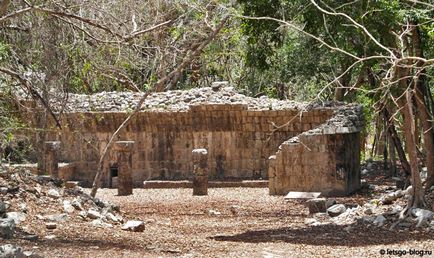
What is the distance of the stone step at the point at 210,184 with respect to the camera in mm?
25156

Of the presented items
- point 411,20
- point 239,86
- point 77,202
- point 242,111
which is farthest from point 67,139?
point 411,20

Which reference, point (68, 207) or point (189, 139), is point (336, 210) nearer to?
point (68, 207)

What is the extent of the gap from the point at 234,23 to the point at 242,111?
8.85 feet

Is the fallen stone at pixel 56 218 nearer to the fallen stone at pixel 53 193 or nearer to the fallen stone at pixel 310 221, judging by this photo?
the fallen stone at pixel 53 193

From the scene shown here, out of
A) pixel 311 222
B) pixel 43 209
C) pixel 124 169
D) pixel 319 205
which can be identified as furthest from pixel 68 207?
pixel 124 169

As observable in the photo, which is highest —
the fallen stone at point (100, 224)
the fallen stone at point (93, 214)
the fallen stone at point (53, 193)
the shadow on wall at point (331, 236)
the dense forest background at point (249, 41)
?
the dense forest background at point (249, 41)

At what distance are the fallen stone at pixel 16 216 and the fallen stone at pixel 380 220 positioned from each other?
5676mm

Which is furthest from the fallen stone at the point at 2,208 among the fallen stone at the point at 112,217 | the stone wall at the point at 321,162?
the stone wall at the point at 321,162

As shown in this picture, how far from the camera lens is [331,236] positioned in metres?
13.3

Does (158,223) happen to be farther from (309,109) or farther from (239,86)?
(239,86)

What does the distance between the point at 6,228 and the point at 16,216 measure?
1374mm

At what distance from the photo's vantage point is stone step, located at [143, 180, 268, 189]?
25156mm

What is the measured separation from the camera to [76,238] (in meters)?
11.5

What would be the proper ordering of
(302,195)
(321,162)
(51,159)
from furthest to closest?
(51,159)
(321,162)
(302,195)
